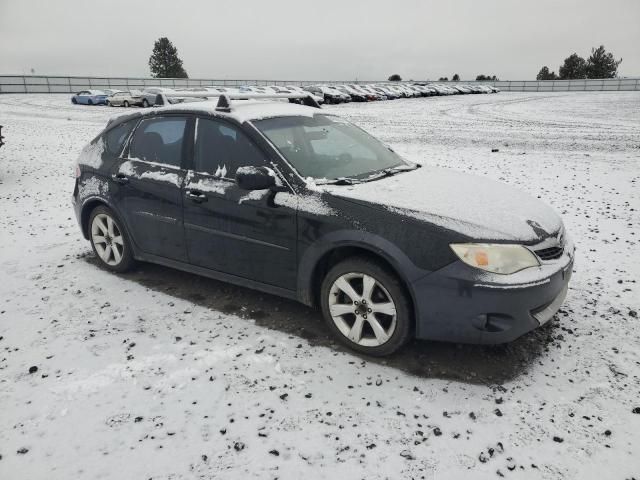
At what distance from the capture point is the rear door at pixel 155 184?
427cm

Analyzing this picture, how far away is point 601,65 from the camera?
88.8 meters

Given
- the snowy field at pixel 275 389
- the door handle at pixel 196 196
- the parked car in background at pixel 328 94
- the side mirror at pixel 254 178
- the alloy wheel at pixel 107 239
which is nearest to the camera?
the snowy field at pixel 275 389

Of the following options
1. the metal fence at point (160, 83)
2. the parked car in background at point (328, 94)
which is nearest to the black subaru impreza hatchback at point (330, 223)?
the parked car in background at point (328, 94)

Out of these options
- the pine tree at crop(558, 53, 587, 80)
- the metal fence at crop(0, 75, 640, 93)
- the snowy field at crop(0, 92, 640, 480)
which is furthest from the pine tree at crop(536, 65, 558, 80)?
the snowy field at crop(0, 92, 640, 480)

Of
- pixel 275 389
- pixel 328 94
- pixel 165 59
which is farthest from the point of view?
pixel 165 59

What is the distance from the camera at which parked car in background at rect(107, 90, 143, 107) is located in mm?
32219

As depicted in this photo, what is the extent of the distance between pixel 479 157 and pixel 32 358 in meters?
10.5

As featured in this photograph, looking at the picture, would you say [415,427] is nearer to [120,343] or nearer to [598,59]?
[120,343]

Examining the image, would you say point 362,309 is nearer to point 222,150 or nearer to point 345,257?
point 345,257

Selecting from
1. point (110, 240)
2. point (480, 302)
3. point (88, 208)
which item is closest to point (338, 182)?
point (480, 302)

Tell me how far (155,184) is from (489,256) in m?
2.92

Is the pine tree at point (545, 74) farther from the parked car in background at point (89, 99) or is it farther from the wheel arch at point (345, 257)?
the wheel arch at point (345, 257)

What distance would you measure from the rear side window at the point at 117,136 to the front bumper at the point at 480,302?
3.28 m

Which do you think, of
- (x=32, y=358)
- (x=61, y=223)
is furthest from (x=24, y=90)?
(x=32, y=358)
